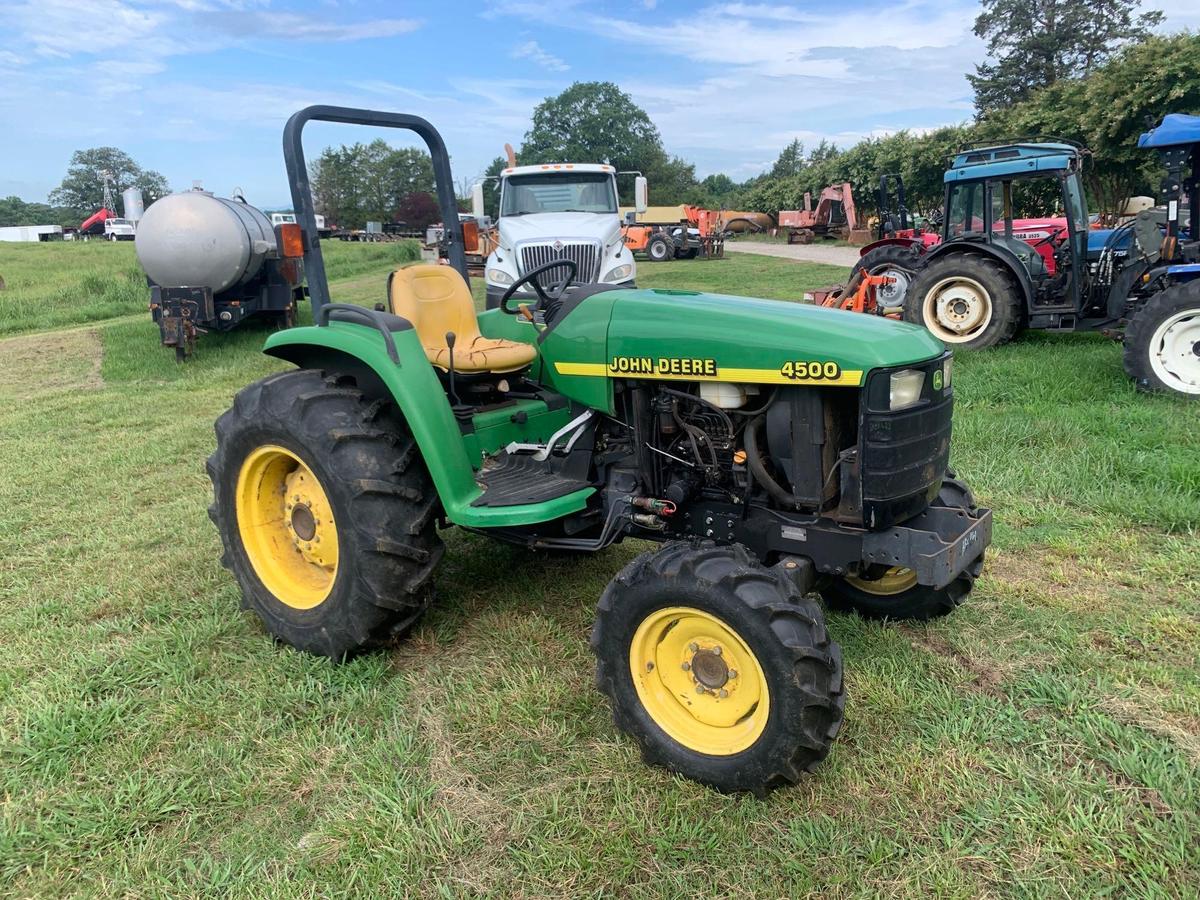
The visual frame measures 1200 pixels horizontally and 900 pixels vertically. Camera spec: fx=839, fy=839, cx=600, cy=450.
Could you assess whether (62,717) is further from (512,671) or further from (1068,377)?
(1068,377)

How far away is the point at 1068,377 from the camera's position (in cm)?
677

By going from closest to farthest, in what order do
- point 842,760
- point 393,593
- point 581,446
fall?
1. point 842,760
2. point 393,593
3. point 581,446

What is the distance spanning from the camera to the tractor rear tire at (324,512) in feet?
9.68

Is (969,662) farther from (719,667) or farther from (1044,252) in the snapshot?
(1044,252)

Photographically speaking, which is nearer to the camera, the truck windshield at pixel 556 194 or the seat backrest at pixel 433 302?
the seat backrest at pixel 433 302

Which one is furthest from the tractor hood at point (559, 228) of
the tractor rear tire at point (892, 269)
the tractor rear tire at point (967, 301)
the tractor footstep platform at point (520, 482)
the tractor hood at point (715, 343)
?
the tractor hood at point (715, 343)

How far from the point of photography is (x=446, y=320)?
3.76m

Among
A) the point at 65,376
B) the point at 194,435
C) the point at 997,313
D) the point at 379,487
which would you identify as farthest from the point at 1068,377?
the point at 65,376

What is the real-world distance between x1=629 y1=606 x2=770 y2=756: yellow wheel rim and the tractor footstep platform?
0.67 metres

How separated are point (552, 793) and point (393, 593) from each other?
36.9 inches

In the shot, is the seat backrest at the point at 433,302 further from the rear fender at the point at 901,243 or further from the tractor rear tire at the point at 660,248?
the tractor rear tire at the point at 660,248

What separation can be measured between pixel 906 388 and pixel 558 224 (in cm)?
904

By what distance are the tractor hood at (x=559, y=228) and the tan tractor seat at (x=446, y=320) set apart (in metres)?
7.15

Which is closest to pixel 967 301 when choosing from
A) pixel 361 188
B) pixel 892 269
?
pixel 892 269
